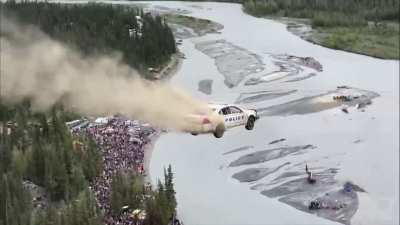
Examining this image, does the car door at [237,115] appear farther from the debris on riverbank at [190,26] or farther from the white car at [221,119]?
the debris on riverbank at [190,26]

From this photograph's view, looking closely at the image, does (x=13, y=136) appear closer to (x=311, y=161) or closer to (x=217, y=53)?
(x=311, y=161)

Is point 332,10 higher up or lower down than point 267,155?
higher up

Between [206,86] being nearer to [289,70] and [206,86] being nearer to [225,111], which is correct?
[289,70]

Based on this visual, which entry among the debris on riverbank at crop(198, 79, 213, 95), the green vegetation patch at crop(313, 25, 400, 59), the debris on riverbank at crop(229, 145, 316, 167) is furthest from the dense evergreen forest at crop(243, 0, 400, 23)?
the debris on riverbank at crop(229, 145, 316, 167)

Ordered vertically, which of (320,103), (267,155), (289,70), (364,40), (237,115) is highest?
(237,115)

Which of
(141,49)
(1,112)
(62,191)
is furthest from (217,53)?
(62,191)

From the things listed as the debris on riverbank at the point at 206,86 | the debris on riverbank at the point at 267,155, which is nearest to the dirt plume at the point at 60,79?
the debris on riverbank at the point at 267,155

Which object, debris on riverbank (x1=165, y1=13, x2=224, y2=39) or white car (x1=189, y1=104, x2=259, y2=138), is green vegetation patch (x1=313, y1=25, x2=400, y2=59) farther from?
white car (x1=189, y1=104, x2=259, y2=138)

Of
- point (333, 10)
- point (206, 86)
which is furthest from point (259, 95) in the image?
point (333, 10)
